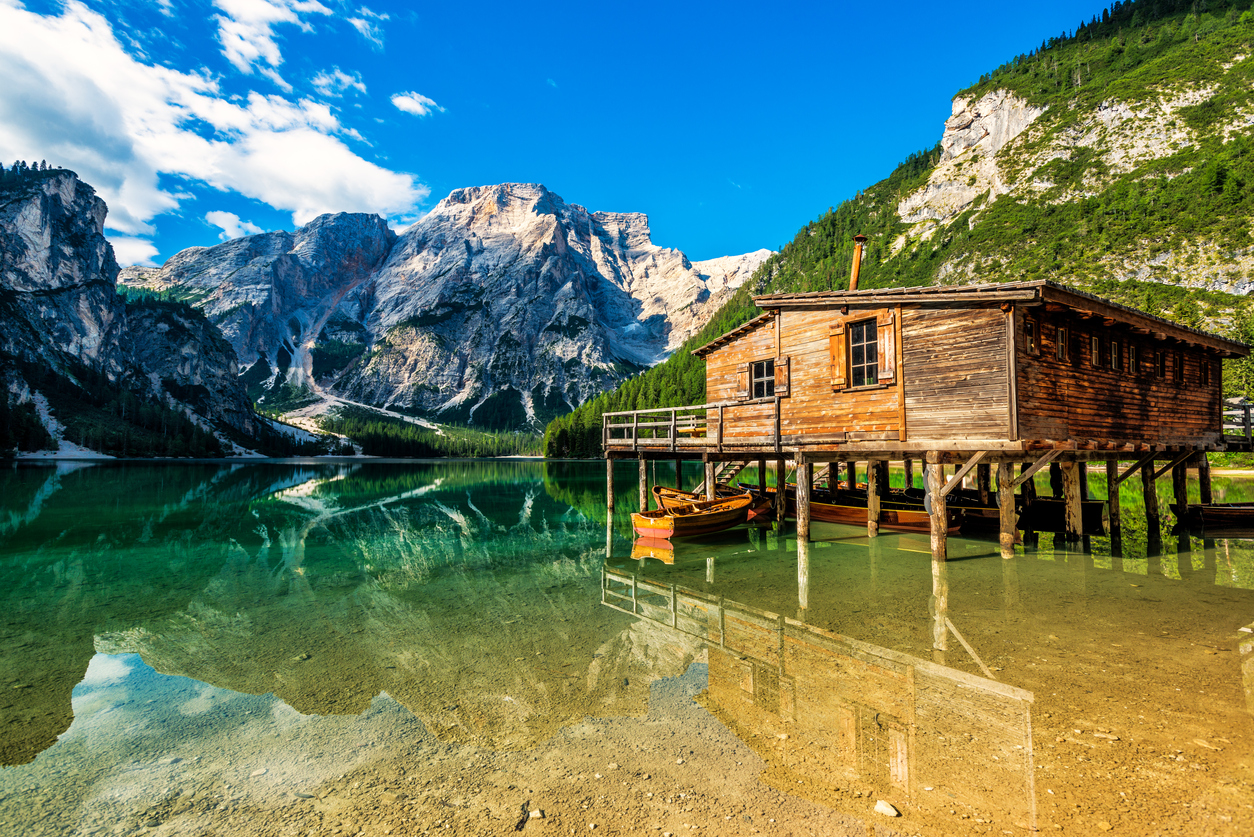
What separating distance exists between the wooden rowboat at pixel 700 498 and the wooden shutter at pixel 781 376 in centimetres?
601

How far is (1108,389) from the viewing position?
68.8ft

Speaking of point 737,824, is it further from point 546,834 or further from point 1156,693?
point 1156,693

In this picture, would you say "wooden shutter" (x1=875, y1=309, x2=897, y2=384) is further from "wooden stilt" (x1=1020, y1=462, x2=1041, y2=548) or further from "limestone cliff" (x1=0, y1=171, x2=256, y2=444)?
"limestone cliff" (x1=0, y1=171, x2=256, y2=444)

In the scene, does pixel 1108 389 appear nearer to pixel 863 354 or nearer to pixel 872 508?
pixel 863 354

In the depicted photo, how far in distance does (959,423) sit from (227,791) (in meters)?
20.4

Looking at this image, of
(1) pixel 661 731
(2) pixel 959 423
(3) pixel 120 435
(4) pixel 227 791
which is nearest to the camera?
(4) pixel 227 791

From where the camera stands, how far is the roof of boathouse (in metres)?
17.1

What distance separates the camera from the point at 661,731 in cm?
767

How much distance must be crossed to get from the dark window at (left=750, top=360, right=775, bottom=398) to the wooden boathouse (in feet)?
0.18

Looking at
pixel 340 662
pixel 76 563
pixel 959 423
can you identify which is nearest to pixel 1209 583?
pixel 959 423

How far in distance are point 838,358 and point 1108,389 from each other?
10.2 m

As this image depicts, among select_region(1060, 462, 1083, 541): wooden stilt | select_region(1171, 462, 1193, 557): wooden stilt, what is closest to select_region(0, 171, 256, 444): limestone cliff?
select_region(1060, 462, 1083, 541): wooden stilt

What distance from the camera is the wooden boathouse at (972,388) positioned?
705 inches

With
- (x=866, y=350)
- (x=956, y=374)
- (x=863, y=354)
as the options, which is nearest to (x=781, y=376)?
(x=863, y=354)
